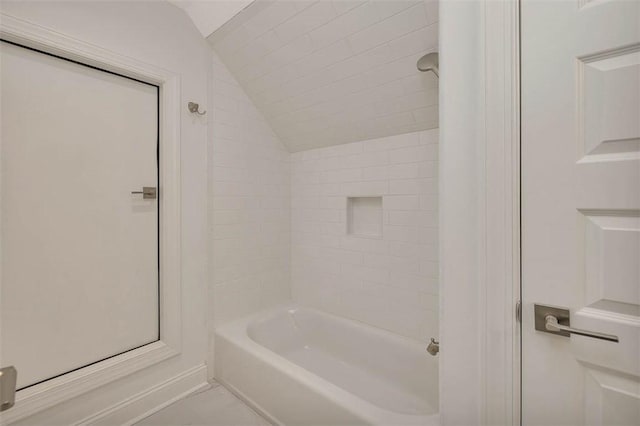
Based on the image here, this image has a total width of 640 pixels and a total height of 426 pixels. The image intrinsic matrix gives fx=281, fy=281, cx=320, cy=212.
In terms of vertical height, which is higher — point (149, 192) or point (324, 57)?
point (324, 57)

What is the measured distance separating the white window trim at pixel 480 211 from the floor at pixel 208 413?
3.80 ft

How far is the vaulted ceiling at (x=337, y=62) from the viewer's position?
1.42 meters

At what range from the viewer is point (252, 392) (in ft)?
5.41

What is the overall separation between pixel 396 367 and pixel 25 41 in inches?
101

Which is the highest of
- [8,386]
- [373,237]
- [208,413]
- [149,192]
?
[149,192]

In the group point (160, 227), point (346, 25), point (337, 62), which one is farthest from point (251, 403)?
point (346, 25)

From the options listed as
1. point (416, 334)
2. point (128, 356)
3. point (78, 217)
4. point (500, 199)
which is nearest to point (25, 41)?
point (78, 217)

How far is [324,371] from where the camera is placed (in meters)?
1.97

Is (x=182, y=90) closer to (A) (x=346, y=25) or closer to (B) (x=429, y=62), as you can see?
(A) (x=346, y=25)

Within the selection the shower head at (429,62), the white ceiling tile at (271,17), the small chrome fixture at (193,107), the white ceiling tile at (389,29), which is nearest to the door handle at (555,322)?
the shower head at (429,62)

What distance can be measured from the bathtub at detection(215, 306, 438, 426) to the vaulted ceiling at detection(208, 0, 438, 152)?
1427 mm

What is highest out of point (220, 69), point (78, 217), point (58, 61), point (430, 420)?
point (220, 69)

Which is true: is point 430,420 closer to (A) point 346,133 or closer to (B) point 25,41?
(A) point 346,133

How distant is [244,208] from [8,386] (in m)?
1.57
